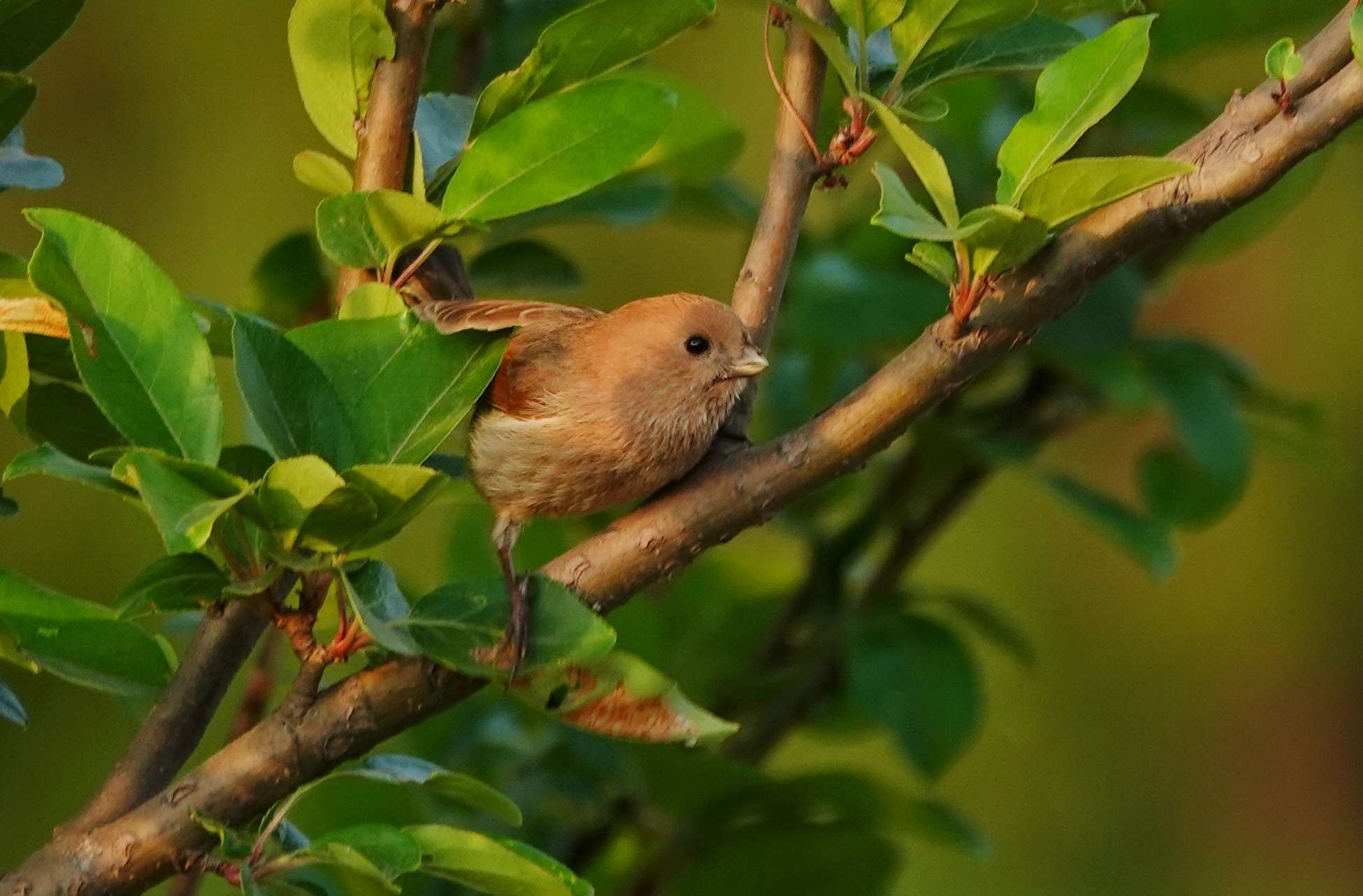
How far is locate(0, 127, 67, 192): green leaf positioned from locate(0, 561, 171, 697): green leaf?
0.28 m

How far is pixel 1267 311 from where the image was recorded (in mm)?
3229

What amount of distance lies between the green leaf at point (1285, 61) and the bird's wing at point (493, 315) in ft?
1.63

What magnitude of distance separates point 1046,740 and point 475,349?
7.50ft

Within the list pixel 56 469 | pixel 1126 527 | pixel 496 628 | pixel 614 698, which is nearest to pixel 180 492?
pixel 56 469

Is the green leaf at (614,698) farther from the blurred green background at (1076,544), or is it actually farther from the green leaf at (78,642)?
the blurred green background at (1076,544)

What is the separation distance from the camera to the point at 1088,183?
0.90 meters

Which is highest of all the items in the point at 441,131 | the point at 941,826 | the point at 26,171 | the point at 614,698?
the point at 441,131

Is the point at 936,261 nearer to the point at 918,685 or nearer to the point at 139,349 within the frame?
the point at 139,349

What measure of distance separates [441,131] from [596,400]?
33 cm

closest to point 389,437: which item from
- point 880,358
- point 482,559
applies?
point 482,559

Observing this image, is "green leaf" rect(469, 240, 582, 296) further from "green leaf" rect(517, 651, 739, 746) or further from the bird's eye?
"green leaf" rect(517, 651, 739, 746)

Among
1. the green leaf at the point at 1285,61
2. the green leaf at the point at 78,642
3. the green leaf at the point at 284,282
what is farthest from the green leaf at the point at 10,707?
the green leaf at the point at 1285,61

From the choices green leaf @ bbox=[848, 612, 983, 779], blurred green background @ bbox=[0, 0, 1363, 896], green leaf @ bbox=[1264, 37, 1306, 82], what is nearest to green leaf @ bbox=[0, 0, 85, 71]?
green leaf @ bbox=[1264, 37, 1306, 82]

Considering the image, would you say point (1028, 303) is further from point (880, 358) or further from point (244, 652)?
point (880, 358)
